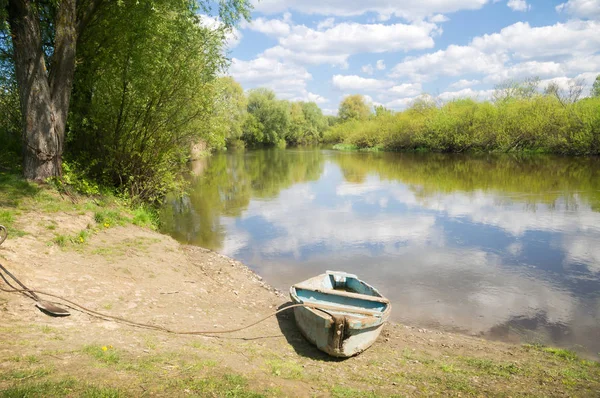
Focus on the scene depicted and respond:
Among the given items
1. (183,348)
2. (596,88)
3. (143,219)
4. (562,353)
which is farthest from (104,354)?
(596,88)

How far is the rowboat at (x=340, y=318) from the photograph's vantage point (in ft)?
22.6

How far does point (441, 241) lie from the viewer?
50.3 ft

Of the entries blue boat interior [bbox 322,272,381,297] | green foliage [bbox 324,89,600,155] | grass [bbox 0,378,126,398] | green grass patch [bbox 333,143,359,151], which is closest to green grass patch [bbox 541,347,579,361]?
blue boat interior [bbox 322,272,381,297]

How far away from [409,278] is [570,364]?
16.3ft

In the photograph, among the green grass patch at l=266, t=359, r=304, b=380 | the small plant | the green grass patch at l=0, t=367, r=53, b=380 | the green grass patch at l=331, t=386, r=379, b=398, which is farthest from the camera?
the small plant

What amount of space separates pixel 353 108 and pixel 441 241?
10136 centimetres

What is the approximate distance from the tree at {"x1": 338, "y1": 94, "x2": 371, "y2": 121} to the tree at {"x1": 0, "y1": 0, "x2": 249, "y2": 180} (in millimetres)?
102551

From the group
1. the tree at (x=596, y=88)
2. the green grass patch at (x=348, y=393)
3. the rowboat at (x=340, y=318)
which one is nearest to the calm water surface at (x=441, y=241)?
the rowboat at (x=340, y=318)

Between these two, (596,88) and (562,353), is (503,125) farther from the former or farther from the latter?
(562,353)

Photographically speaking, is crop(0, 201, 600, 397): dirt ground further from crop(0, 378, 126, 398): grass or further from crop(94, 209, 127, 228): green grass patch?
crop(94, 209, 127, 228): green grass patch

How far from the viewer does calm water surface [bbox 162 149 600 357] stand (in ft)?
31.1

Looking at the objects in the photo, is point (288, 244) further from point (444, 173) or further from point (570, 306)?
point (444, 173)

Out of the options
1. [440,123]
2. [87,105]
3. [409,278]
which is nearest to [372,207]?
[409,278]

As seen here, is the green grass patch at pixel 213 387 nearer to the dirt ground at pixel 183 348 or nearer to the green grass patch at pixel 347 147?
the dirt ground at pixel 183 348
